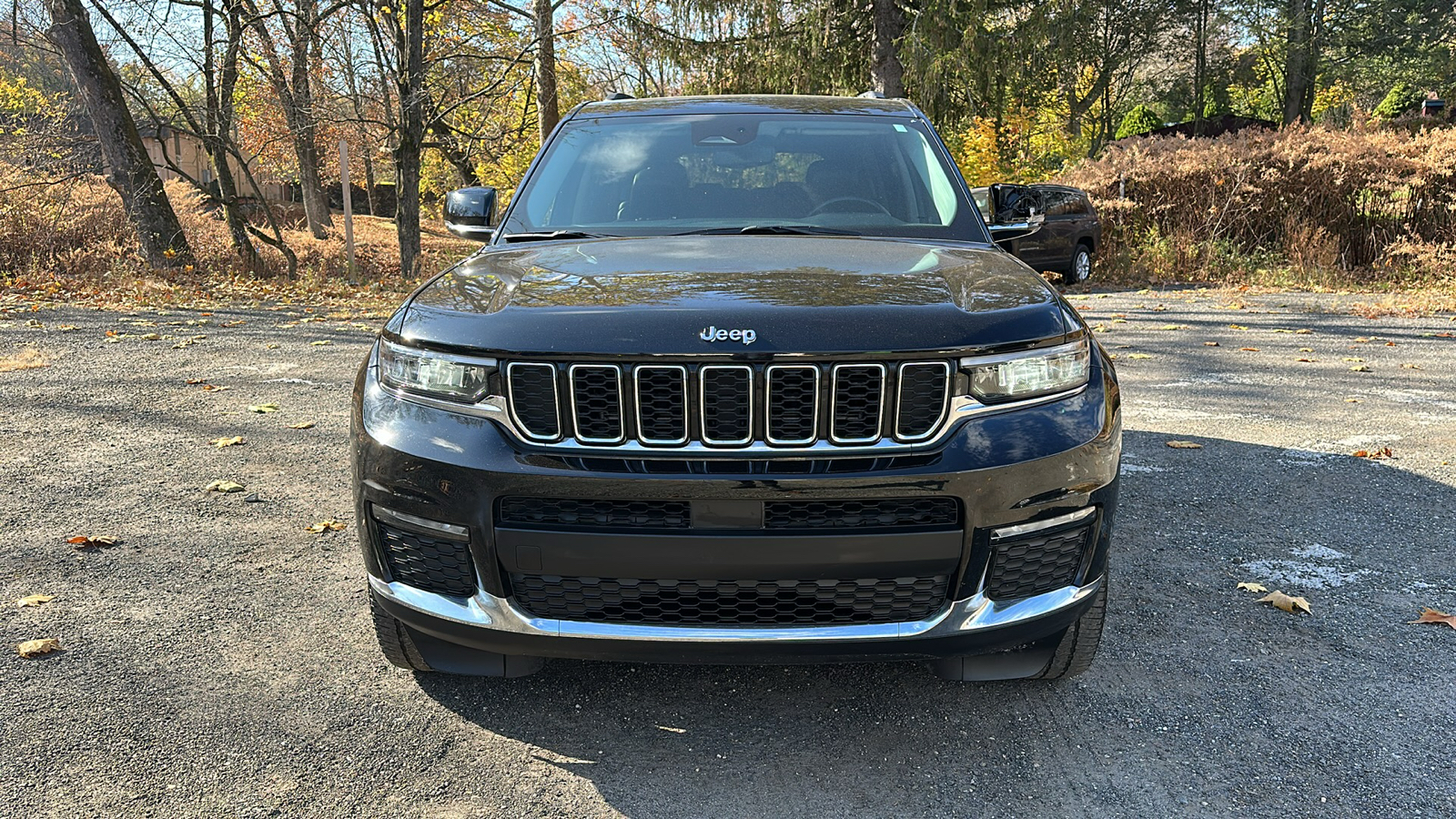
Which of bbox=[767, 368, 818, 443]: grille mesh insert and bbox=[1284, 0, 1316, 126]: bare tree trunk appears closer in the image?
bbox=[767, 368, 818, 443]: grille mesh insert

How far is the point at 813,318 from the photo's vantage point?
7.82ft

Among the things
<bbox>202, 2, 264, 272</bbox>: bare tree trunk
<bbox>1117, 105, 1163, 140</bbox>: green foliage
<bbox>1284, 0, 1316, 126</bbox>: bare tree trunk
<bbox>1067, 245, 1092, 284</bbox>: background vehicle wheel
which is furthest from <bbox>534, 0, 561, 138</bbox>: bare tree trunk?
<bbox>1117, 105, 1163, 140</bbox>: green foliage

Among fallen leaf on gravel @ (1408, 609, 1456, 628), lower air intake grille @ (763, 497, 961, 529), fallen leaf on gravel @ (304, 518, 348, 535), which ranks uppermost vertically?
lower air intake grille @ (763, 497, 961, 529)

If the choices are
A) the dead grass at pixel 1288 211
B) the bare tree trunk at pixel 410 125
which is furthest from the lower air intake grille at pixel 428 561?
the bare tree trunk at pixel 410 125

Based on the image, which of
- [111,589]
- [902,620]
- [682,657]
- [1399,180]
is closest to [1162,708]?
[902,620]

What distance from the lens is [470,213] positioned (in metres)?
3.92

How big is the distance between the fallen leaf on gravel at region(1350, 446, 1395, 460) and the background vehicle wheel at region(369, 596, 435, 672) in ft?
16.0

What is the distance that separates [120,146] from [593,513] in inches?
574

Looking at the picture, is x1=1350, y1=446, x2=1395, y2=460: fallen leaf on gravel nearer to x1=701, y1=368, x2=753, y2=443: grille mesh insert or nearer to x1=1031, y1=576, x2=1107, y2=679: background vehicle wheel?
x1=1031, y1=576, x2=1107, y2=679: background vehicle wheel

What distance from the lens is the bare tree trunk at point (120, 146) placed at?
44.9 feet

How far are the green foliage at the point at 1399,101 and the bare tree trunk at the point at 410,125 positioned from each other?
2887 cm

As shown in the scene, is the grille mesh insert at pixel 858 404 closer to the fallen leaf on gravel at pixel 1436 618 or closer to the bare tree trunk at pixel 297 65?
the fallen leaf on gravel at pixel 1436 618

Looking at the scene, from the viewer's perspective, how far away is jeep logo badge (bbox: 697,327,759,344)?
232cm

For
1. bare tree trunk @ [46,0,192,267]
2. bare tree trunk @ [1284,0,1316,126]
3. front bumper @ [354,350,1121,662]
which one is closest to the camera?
front bumper @ [354,350,1121,662]
